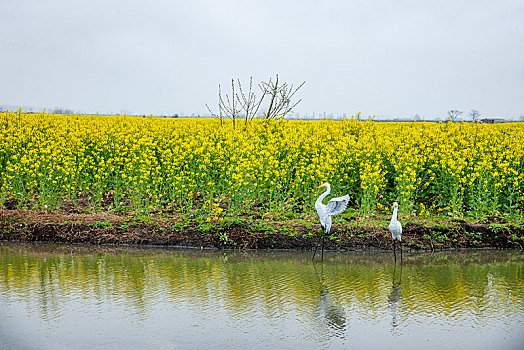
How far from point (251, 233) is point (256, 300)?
364cm

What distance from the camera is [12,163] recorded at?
1512 cm

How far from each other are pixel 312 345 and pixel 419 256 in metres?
5.15

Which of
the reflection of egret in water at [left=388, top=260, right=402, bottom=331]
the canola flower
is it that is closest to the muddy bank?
the canola flower

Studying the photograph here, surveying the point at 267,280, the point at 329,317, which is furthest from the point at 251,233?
the point at 329,317

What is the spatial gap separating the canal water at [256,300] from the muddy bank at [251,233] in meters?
0.42

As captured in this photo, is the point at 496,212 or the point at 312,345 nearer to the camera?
the point at 312,345

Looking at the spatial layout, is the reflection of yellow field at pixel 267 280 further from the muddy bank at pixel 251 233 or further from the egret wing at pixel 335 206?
the egret wing at pixel 335 206

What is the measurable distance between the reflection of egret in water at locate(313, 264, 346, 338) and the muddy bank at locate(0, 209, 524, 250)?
3.22m

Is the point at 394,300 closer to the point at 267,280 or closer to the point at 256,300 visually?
the point at 256,300

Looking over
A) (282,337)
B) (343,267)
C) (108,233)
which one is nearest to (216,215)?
(108,233)

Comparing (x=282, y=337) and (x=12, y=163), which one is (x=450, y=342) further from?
(x=12, y=163)

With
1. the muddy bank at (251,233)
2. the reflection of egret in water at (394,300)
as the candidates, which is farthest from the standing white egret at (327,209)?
the reflection of egret in water at (394,300)

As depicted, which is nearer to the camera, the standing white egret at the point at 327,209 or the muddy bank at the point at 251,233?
the standing white egret at the point at 327,209

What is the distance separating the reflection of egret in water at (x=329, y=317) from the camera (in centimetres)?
625
